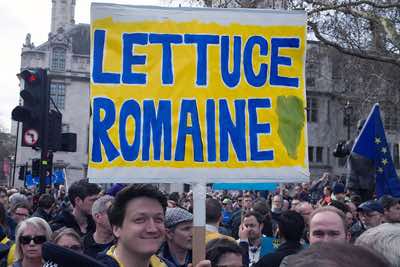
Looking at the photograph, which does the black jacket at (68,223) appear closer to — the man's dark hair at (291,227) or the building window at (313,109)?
the man's dark hair at (291,227)

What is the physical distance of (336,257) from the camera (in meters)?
1.36

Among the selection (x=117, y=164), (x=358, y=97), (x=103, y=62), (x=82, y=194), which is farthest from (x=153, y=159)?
(x=358, y=97)

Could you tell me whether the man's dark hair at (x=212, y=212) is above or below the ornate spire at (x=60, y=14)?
below

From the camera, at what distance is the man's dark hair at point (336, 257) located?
1349 millimetres

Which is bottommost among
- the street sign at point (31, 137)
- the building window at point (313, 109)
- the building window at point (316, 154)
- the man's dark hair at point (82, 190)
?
the man's dark hair at point (82, 190)

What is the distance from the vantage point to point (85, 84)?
5562 centimetres

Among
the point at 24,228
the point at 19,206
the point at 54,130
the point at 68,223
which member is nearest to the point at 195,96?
the point at 24,228

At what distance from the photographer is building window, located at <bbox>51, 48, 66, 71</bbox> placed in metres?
55.7

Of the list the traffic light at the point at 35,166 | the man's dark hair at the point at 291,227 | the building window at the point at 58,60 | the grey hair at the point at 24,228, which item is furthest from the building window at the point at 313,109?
the grey hair at the point at 24,228

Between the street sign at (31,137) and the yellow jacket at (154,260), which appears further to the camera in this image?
the street sign at (31,137)

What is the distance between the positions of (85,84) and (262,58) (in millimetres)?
53021

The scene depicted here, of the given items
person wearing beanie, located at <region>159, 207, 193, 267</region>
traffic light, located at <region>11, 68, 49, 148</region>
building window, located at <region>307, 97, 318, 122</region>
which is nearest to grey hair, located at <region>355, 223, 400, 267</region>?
person wearing beanie, located at <region>159, 207, 193, 267</region>

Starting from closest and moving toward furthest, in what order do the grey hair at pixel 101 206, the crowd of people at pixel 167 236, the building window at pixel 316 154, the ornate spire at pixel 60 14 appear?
the crowd of people at pixel 167 236
the grey hair at pixel 101 206
the building window at pixel 316 154
the ornate spire at pixel 60 14

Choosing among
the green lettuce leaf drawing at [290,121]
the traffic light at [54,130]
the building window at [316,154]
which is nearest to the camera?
the green lettuce leaf drawing at [290,121]
